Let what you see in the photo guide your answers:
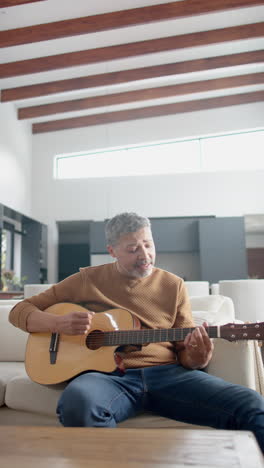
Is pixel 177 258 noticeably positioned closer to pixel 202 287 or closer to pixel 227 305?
pixel 202 287

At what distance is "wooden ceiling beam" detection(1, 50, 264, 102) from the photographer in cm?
745

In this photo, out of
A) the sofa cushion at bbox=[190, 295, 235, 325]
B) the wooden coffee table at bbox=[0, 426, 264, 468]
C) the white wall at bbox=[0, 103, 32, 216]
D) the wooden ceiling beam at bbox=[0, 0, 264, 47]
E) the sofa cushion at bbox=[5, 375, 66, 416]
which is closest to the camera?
the wooden coffee table at bbox=[0, 426, 264, 468]

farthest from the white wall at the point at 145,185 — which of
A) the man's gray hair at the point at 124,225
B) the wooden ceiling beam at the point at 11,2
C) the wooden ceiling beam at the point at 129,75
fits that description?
the man's gray hair at the point at 124,225

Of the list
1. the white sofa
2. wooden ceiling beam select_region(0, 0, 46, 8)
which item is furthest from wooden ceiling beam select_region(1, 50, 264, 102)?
the white sofa

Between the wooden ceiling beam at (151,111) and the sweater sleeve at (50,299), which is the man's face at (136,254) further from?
the wooden ceiling beam at (151,111)

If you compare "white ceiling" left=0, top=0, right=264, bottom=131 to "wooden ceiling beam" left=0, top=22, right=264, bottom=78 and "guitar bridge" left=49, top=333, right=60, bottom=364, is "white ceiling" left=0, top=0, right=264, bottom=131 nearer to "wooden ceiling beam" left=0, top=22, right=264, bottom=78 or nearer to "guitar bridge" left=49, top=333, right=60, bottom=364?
"wooden ceiling beam" left=0, top=22, right=264, bottom=78

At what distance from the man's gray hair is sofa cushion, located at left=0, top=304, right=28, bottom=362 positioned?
34.5 inches

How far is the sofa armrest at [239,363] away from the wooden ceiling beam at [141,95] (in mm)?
7387

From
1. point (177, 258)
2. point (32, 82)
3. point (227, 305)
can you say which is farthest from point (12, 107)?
point (227, 305)

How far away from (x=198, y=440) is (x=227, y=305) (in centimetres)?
127

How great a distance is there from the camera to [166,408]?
4.69 feet

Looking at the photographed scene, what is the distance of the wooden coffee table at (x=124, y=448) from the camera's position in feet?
2.50

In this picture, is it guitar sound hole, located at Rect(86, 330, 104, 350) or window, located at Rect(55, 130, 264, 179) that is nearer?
guitar sound hole, located at Rect(86, 330, 104, 350)

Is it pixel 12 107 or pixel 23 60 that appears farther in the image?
pixel 12 107
